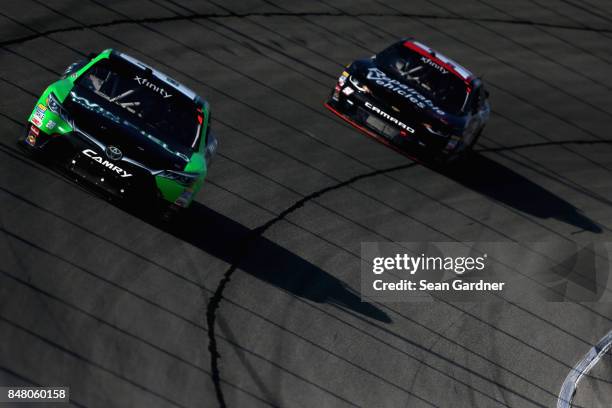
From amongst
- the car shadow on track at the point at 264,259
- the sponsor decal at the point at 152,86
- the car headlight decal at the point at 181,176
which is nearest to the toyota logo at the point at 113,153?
the car headlight decal at the point at 181,176

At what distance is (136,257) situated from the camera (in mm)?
11547

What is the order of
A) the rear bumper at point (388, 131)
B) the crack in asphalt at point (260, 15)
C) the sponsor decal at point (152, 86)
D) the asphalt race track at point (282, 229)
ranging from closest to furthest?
the asphalt race track at point (282, 229), the sponsor decal at point (152, 86), the rear bumper at point (388, 131), the crack in asphalt at point (260, 15)

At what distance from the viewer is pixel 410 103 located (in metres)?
15.4

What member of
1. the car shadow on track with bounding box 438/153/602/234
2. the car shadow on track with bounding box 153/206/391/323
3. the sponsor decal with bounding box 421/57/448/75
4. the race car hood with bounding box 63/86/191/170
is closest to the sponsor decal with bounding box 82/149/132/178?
the race car hood with bounding box 63/86/191/170

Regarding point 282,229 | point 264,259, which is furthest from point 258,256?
point 282,229

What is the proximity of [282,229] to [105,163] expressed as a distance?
2883 millimetres

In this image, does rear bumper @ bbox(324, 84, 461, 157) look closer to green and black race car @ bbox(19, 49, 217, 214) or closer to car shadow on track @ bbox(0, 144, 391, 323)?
car shadow on track @ bbox(0, 144, 391, 323)

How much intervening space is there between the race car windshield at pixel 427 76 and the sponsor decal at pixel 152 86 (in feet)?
15.7

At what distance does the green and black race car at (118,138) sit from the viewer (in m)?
11.3

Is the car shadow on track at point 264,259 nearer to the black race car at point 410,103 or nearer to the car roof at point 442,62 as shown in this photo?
the black race car at point 410,103

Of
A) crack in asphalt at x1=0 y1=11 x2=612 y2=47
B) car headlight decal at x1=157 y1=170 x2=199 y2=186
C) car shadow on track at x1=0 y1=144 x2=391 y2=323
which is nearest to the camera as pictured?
car headlight decal at x1=157 y1=170 x2=199 y2=186

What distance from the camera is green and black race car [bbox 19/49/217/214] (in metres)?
11.3

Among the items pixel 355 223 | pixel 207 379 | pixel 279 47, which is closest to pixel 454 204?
pixel 355 223

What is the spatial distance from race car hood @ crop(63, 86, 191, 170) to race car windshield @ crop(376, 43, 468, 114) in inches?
215
